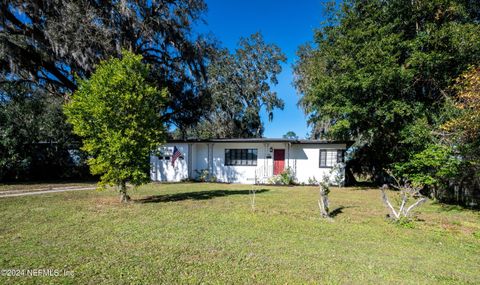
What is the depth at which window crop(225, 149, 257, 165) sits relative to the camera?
18.1 m

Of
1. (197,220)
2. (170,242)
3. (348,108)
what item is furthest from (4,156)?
(348,108)

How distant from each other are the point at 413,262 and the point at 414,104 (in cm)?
1049

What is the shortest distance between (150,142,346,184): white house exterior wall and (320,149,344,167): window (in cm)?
21

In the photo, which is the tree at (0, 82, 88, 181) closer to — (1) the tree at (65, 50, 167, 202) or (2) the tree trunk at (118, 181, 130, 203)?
(1) the tree at (65, 50, 167, 202)

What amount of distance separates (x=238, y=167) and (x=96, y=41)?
10.9 metres

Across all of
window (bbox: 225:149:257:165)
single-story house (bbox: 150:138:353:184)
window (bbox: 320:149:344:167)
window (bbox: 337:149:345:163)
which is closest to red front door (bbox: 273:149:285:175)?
single-story house (bbox: 150:138:353:184)

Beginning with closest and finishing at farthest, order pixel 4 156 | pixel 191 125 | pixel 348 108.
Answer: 1. pixel 348 108
2. pixel 4 156
3. pixel 191 125

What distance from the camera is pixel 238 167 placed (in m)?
18.4

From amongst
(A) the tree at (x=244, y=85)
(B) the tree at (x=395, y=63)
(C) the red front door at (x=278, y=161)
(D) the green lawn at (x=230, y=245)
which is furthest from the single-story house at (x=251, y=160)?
(A) the tree at (x=244, y=85)

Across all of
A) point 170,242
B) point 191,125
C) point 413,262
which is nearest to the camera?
point 413,262

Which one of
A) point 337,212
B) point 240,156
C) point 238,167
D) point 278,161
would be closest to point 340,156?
point 278,161

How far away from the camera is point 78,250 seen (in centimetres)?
468

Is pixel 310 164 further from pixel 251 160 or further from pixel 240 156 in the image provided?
pixel 240 156

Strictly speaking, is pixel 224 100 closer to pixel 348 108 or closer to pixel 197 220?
pixel 348 108
